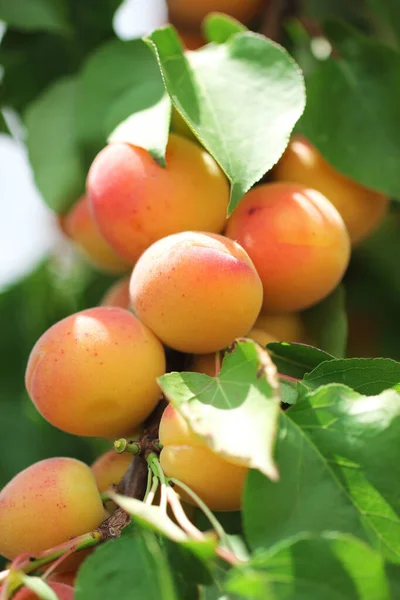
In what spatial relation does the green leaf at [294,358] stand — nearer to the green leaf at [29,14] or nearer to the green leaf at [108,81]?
the green leaf at [108,81]

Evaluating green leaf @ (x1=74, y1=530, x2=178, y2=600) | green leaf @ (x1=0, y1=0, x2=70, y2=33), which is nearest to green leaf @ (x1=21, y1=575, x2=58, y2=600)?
green leaf @ (x1=74, y1=530, x2=178, y2=600)

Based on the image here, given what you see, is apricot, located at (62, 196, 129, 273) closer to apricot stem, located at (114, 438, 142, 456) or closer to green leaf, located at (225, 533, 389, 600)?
apricot stem, located at (114, 438, 142, 456)

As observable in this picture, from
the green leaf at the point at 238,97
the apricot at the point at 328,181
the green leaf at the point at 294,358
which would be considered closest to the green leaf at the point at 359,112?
the apricot at the point at 328,181

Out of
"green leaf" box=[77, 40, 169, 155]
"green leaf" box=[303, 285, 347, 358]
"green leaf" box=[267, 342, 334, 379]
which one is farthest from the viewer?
"green leaf" box=[77, 40, 169, 155]

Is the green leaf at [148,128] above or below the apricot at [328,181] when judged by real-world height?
above

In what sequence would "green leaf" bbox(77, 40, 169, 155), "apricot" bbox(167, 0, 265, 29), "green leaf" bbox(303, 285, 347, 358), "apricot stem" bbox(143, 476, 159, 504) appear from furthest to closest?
1. "apricot" bbox(167, 0, 265, 29)
2. "green leaf" bbox(77, 40, 169, 155)
3. "green leaf" bbox(303, 285, 347, 358)
4. "apricot stem" bbox(143, 476, 159, 504)

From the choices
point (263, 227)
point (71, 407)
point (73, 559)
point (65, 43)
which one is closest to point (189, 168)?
point (263, 227)

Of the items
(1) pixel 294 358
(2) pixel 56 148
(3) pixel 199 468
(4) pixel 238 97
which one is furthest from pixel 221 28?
(3) pixel 199 468
